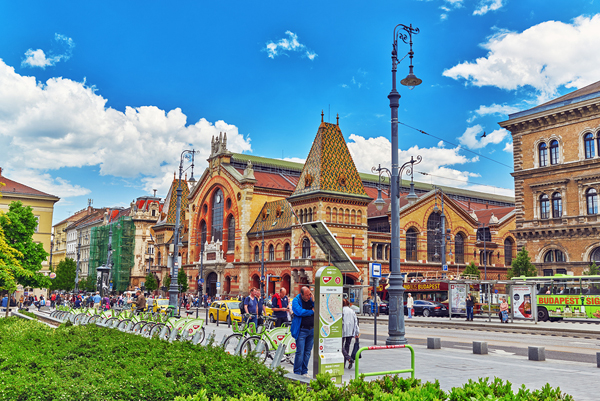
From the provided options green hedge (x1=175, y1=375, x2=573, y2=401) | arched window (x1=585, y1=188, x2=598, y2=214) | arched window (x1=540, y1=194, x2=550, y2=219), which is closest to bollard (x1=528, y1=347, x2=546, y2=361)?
green hedge (x1=175, y1=375, x2=573, y2=401)

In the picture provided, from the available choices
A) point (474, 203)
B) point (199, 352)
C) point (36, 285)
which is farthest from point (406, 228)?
point (199, 352)

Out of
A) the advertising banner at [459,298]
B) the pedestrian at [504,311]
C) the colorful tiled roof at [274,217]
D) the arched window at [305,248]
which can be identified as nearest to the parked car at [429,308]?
the advertising banner at [459,298]

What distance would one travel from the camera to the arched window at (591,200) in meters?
40.1

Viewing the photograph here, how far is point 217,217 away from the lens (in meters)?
66.3

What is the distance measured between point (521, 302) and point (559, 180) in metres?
13.3

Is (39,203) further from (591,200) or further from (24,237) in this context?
(591,200)

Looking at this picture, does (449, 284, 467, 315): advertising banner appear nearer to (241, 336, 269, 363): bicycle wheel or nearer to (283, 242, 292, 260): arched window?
(283, 242, 292, 260): arched window

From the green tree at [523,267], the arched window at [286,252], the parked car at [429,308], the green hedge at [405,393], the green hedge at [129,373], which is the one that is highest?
the arched window at [286,252]

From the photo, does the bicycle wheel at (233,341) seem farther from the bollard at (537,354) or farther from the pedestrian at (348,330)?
the bollard at (537,354)

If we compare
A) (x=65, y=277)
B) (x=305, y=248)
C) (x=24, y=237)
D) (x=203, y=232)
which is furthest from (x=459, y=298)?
(x=65, y=277)

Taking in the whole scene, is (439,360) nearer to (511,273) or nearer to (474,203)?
(511,273)

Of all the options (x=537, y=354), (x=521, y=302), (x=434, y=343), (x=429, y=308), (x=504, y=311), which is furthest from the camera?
(x=429, y=308)

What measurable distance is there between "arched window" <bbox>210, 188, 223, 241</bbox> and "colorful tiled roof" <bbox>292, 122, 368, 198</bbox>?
52.6 feet

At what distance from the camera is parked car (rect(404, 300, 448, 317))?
43.7 m
